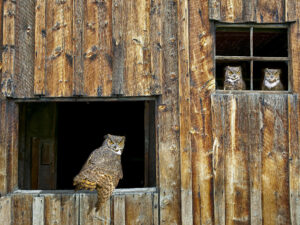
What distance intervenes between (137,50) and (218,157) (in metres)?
1.32

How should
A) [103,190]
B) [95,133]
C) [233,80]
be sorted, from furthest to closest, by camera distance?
[95,133] < [233,80] < [103,190]

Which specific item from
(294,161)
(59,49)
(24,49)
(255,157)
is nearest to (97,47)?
(59,49)

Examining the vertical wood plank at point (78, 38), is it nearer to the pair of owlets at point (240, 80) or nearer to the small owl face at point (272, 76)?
the pair of owlets at point (240, 80)

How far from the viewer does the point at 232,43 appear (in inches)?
190

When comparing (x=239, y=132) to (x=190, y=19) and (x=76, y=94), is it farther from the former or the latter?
(x=76, y=94)

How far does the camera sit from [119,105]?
7473mm

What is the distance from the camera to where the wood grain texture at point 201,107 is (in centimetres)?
304

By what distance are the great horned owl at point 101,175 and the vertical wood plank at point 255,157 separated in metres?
1.31

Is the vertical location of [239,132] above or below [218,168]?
above

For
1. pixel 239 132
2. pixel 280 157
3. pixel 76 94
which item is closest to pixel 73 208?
pixel 76 94

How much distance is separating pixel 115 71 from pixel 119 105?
4418 millimetres

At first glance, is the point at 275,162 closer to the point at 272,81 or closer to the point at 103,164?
the point at 272,81

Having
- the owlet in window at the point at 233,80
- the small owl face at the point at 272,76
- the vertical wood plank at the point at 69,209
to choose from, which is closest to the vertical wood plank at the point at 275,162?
the owlet in window at the point at 233,80

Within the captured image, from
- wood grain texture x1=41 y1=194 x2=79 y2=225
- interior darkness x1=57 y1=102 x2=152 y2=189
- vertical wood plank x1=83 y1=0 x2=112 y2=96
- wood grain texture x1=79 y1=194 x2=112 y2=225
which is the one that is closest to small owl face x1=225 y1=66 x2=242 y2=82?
vertical wood plank x1=83 y1=0 x2=112 y2=96
